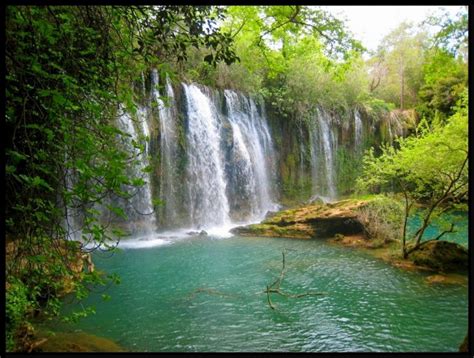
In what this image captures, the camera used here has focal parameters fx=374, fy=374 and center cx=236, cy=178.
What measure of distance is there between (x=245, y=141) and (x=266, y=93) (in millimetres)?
3145

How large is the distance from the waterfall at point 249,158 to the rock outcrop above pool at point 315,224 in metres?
3.28

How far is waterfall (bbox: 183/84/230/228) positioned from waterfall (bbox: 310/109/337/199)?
22.1 feet

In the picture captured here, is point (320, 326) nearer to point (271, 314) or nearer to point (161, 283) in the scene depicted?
point (271, 314)

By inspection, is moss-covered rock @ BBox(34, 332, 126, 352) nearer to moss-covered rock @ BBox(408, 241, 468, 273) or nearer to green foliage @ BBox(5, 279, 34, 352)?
green foliage @ BBox(5, 279, 34, 352)

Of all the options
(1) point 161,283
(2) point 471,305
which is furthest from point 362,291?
(2) point 471,305

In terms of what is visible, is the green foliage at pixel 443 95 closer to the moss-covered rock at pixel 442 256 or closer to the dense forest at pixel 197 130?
the dense forest at pixel 197 130

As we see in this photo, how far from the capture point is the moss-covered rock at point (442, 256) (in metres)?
8.50

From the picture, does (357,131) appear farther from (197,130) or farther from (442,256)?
(442,256)

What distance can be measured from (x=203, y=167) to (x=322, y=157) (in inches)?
327

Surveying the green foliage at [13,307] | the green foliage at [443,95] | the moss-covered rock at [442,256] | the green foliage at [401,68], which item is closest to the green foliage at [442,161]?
the moss-covered rock at [442,256]

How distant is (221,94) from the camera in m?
16.8

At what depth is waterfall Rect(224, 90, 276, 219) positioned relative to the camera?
16.4 m

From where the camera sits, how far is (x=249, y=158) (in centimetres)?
1708

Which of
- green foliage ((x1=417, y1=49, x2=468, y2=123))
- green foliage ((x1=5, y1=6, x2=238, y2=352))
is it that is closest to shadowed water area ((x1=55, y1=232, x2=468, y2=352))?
green foliage ((x1=5, y1=6, x2=238, y2=352))
